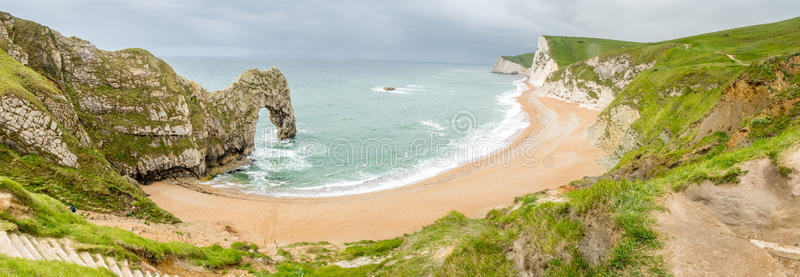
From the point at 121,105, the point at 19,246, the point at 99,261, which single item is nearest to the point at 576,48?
the point at 121,105

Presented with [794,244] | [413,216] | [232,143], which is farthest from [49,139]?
[794,244]

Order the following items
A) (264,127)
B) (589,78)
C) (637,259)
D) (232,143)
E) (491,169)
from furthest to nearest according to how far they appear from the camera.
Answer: (589,78)
(264,127)
(232,143)
(491,169)
(637,259)

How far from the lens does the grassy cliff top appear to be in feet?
374

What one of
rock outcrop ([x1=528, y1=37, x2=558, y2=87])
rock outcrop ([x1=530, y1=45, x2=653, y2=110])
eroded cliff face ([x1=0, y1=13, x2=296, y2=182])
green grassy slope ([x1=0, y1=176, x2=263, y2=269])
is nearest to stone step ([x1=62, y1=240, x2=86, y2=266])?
green grassy slope ([x1=0, y1=176, x2=263, y2=269])

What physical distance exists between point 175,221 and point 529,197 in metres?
21.1

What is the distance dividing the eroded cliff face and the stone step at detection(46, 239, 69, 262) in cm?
1289

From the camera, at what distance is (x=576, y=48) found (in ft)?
408

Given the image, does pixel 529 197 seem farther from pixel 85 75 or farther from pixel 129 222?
pixel 85 75

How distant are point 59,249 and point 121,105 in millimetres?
23455

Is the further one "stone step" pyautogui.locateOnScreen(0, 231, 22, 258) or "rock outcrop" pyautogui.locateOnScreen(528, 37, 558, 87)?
"rock outcrop" pyautogui.locateOnScreen(528, 37, 558, 87)

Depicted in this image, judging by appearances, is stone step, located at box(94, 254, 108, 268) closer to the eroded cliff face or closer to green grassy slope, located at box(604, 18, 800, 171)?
the eroded cliff face

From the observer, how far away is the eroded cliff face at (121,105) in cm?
2139

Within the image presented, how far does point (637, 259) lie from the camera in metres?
5.30

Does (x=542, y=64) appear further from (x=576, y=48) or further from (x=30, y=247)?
(x=30, y=247)
